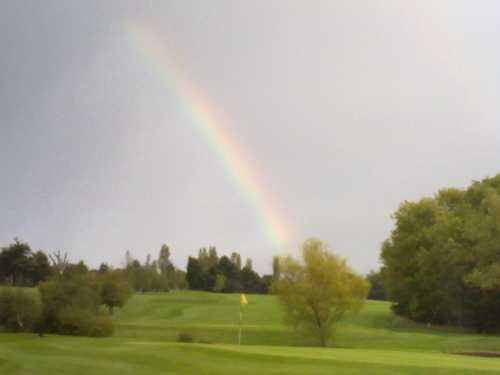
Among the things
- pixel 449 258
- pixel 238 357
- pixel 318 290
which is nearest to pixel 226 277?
pixel 449 258

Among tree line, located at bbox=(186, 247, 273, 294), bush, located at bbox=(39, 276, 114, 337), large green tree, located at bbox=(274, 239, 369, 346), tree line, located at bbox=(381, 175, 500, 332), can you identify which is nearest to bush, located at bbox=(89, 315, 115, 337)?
bush, located at bbox=(39, 276, 114, 337)

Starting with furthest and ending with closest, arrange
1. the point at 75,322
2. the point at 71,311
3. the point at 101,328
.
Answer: the point at 101,328 < the point at 71,311 < the point at 75,322

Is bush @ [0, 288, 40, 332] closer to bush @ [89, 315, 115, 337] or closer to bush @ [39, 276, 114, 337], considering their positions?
bush @ [39, 276, 114, 337]

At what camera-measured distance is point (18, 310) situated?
2052 inches

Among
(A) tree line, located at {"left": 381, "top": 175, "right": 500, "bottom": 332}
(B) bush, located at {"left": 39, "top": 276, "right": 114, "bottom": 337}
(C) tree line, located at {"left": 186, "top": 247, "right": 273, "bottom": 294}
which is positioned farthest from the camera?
(C) tree line, located at {"left": 186, "top": 247, "right": 273, "bottom": 294}

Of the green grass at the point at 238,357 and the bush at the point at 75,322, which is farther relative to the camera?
the bush at the point at 75,322

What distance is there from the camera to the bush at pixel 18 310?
52062 mm

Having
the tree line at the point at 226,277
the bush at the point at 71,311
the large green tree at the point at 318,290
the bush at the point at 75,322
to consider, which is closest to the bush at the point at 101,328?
the bush at the point at 71,311

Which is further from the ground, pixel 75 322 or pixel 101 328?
pixel 75 322

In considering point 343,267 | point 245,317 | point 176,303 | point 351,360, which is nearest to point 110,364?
point 351,360

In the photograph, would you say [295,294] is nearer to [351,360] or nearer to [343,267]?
[343,267]

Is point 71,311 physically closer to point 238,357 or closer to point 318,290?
point 318,290

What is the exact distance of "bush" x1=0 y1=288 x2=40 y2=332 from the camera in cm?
5206

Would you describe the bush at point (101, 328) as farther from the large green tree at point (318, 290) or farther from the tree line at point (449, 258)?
the tree line at point (449, 258)
